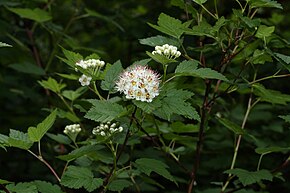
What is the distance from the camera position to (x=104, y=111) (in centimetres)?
152

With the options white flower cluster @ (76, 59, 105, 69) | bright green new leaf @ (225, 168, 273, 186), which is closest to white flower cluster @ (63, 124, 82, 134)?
white flower cluster @ (76, 59, 105, 69)

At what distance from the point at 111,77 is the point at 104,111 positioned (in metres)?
0.24

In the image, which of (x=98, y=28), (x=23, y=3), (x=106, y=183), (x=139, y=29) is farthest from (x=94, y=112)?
(x=98, y=28)

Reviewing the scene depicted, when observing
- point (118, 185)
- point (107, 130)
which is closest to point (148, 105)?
point (107, 130)

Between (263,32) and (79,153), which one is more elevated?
(263,32)

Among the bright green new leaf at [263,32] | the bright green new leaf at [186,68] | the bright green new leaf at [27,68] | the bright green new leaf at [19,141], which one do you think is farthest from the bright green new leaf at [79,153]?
the bright green new leaf at [27,68]

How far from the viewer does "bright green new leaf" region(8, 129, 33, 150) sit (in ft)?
5.15

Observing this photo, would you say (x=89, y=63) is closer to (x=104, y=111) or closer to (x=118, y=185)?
(x=104, y=111)

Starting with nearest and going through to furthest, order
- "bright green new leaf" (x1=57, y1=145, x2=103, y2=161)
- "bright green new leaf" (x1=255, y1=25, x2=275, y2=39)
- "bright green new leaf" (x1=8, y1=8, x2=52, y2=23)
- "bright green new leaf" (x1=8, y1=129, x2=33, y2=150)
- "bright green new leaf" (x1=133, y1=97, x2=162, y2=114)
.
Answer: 1. "bright green new leaf" (x1=133, y1=97, x2=162, y2=114)
2. "bright green new leaf" (x1=8, y1=129, x2=33, y2=150)
3. "bright green new leaf" (x1=57, y1=145, x2=103, y2=161)
4. "bright green new leaf" (x1=255, y1=25, x2=275, y2=39)
5. "bright green new leaf" (x1=8, y1=8, x2=52, y2=23)

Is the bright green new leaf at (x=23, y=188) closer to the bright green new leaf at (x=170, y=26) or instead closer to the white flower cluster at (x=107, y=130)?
the white flower cluster at (x=107, y=130)

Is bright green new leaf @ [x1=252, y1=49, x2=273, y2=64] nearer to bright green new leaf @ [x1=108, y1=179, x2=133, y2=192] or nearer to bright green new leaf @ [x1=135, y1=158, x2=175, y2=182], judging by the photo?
bright green new leaf @ [x1=135, y1=158, x2=175, y2=182]

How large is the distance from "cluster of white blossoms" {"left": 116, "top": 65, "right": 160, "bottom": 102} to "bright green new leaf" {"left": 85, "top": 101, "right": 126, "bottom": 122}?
0.06 m

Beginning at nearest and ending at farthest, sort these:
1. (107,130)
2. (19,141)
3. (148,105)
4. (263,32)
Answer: (148,105)
(19,141)
(107,130)
(263,32)

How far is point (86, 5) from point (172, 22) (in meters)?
2.28
